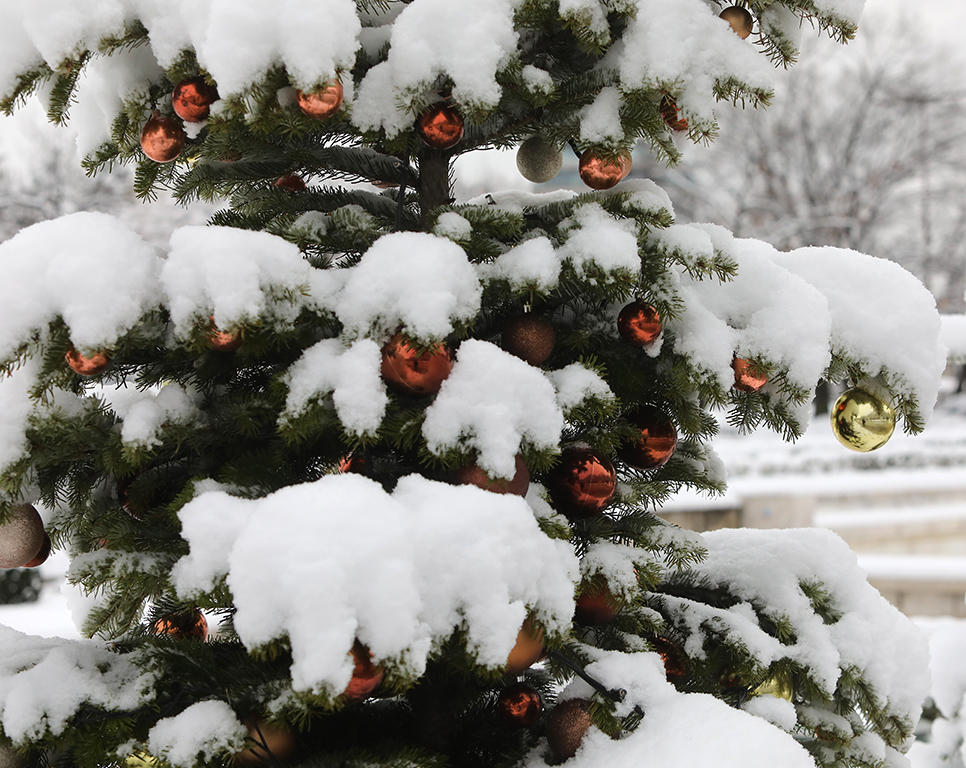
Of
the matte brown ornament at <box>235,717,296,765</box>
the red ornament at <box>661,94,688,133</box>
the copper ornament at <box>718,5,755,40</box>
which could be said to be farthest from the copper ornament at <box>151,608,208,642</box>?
the copper ornament at <box>718,5,755,40</box>

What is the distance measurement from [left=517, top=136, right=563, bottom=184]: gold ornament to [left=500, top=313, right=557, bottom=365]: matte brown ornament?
56 cm

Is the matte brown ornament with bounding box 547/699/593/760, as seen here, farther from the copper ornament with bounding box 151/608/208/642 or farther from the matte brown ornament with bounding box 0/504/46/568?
the matte brown ornament with bounding box 0/504/46/568

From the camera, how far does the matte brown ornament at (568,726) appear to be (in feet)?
4.85

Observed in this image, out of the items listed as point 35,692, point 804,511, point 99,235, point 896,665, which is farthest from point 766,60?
point 804,511

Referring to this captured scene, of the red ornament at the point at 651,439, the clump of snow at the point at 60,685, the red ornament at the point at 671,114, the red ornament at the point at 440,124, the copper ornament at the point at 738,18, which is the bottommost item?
the clump of snow at the point at 60,685

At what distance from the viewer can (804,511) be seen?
9.53 m

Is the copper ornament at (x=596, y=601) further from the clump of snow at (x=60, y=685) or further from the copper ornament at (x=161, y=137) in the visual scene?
the copper ornament at (x=161, y=137)

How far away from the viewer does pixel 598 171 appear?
1614mm

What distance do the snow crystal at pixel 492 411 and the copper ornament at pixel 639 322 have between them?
25cm

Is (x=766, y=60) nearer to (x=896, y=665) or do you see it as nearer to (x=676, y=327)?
(x=676, y=327)

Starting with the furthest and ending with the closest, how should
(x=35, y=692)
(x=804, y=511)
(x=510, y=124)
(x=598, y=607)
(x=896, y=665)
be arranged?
(x=804, y=511), (x=896, y=665), (x=510, y=124), (x=598, y=607), (x=35, y=692)

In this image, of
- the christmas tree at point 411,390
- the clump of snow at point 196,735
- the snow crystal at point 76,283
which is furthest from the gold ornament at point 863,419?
the snow crystal at point 76,283

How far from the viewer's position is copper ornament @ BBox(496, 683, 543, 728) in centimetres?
160

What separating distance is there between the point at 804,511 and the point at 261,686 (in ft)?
30.0
